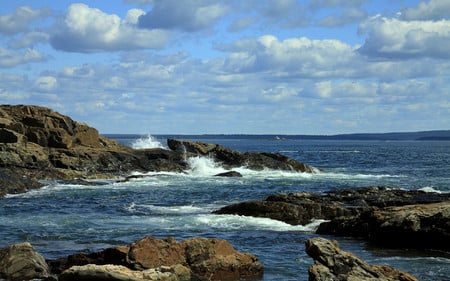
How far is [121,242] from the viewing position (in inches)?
870

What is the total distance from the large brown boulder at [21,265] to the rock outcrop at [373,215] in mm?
10734

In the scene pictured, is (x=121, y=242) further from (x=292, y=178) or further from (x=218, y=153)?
(x=218, y=153)

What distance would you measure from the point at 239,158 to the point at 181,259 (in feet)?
171

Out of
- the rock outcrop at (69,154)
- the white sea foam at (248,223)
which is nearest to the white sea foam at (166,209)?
the white sea foam at (248,223)

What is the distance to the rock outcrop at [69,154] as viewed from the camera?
49.5 meters

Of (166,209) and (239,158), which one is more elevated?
(239,158)

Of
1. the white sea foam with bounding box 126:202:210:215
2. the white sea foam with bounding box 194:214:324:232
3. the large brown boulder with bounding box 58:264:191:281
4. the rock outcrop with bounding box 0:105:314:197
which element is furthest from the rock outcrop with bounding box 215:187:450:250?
the rock outcrop with bounding box 0:105:314:197

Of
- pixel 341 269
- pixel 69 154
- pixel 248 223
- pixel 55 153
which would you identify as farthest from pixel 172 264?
pixel 69 154

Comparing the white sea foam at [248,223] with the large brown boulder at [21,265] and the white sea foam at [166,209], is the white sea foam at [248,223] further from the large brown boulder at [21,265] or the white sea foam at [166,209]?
the large brown boulder at [21,265]

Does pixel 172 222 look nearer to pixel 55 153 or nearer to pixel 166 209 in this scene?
pixel 166 209

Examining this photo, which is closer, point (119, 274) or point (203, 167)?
point (119, 274)

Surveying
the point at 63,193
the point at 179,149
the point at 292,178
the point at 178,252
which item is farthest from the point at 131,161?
the point at 178,252

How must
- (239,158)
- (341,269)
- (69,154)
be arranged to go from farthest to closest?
(239,158), (69,154), (341,269)

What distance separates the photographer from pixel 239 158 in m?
68.4
